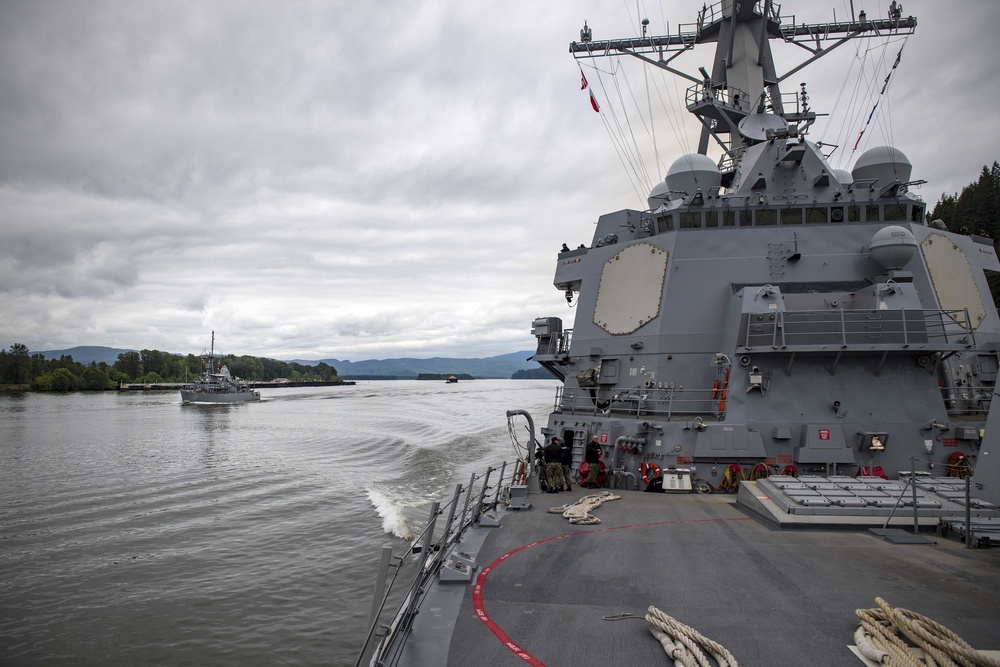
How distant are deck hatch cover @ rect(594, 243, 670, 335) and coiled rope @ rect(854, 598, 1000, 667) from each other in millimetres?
8251

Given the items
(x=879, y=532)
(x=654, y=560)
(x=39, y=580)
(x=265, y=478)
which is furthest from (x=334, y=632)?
(x=265, y=478)

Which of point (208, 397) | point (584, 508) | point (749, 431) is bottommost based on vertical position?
point (584, 508)

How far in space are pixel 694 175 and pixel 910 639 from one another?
11440mm

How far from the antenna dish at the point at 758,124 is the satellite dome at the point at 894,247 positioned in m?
4.65

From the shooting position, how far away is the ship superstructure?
9477mm

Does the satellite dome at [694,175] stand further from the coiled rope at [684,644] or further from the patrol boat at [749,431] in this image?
the coiled rope at [684,644]

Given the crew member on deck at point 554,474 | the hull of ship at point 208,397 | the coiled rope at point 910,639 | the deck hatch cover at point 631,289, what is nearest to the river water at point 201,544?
the crew member on deck at point 554,474

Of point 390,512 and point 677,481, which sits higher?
point 677,481

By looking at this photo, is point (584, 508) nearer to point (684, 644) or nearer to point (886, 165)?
point (684, 644)

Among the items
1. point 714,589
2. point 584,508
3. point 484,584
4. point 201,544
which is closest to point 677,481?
point 584,508

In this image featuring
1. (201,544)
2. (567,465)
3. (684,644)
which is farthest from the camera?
(567,465)

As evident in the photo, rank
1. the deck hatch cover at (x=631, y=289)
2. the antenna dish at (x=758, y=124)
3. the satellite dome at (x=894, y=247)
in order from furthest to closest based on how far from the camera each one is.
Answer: the antenna dish at (x=758, y=124) < the deck hatch cover at (x=631, y=289) < the satellite dome at (x=894, y=247)

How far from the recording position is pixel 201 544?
10258 millimetres

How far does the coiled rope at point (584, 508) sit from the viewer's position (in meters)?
7.45
